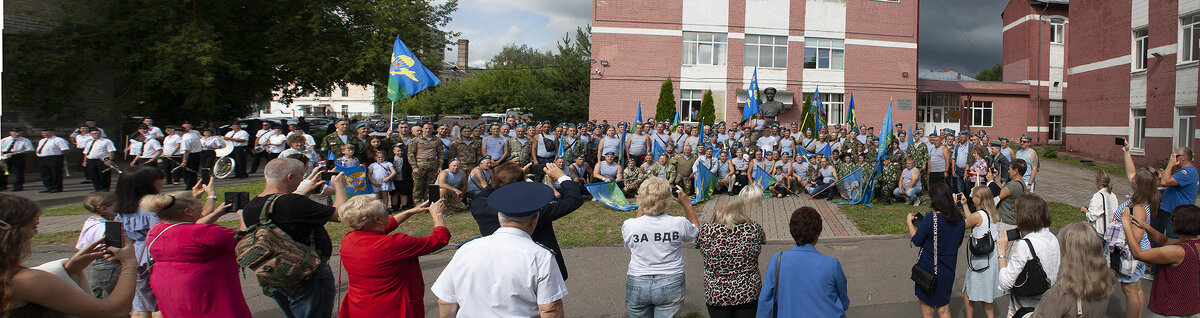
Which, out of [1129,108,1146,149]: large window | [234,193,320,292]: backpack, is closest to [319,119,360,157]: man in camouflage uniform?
[234,193,320,292]: backpack

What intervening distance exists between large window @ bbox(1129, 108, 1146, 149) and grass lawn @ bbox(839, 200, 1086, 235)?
1491 cm

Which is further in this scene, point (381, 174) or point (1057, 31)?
point (1057, 31)

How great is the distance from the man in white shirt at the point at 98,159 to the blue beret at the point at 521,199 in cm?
1528

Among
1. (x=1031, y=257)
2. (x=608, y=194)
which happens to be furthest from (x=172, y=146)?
(x=1031, y=257)

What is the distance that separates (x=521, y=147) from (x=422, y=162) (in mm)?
2370

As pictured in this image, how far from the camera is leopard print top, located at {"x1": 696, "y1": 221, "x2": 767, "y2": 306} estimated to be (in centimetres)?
411

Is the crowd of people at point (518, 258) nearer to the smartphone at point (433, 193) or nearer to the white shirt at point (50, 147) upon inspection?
the smartphone at point (433, 193)

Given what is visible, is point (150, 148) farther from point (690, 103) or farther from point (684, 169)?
point (690, 103)

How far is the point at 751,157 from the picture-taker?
1418cm

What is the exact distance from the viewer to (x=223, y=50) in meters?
20.3

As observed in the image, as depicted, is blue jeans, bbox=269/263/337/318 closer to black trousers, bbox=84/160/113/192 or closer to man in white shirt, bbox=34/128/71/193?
black trousers, bbox=84/160/113/192

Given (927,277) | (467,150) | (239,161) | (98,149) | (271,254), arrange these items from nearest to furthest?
(271,254) < (927,277) < (467,150) < (98,149) < (239,161)

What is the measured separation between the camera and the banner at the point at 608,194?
11941 mm

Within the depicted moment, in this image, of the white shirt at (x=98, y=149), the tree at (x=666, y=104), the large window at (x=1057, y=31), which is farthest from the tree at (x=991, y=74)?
the white shirt at (x=98, y=149)
